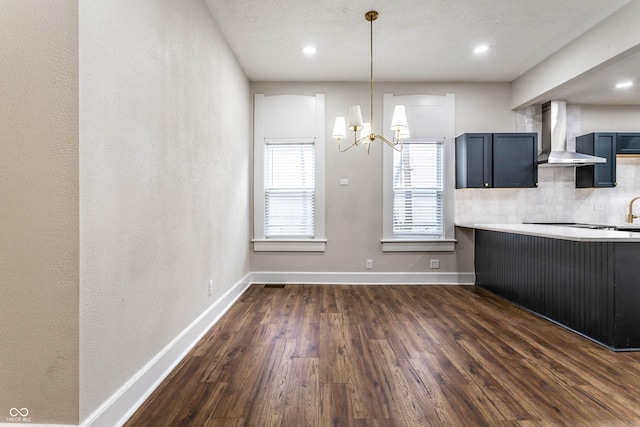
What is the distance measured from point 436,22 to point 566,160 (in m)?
2.59

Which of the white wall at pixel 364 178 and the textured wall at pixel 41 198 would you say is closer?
the textured wall at pixel 41 198

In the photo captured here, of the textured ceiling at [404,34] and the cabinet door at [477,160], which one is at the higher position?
the textured ceiling at [404,34]

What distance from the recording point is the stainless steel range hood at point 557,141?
4273 millimetres

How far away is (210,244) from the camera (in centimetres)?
307

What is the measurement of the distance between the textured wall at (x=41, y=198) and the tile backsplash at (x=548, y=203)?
15.2ft

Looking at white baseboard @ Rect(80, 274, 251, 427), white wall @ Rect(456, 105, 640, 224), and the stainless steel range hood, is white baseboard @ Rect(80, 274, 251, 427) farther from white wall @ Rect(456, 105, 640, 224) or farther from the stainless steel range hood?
the stainless steel range hood

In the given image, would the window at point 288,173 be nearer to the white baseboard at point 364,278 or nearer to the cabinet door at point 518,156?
the white baseboard at point 364,278

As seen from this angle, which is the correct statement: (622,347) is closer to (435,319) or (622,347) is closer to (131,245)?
(435,319)

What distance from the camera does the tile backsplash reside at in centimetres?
476

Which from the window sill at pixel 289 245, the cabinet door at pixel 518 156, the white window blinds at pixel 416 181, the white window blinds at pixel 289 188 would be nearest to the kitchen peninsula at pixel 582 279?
the cabinet door at pixel 518 156

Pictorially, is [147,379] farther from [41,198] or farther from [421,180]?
[421,180]

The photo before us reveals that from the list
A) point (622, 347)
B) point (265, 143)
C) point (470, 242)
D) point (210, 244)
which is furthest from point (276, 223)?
point (622, 347)

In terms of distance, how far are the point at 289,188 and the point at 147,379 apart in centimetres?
324

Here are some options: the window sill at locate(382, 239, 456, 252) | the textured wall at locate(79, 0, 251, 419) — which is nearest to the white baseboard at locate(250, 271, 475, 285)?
the window sill at locate(382, 239, 456, 252)
